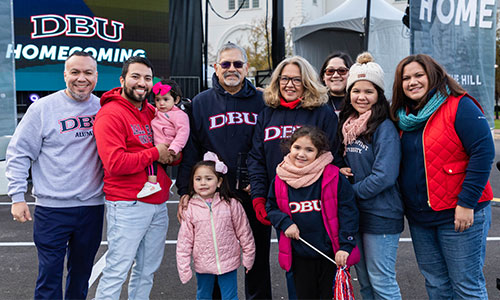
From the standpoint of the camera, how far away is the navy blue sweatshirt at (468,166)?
2.71m

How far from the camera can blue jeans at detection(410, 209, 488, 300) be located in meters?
2.84

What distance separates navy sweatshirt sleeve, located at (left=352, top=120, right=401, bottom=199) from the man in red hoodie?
1.40 metres

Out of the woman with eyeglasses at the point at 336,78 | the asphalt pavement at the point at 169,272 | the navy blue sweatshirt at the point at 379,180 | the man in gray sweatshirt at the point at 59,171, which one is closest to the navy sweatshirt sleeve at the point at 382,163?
the navy blue sweatshirt at the point at 379,180

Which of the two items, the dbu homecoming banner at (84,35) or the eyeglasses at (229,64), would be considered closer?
the eyeglasses at (229,64)

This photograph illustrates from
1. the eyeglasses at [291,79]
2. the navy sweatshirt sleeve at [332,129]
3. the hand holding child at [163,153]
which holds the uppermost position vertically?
the eyeglasses at [291,79]

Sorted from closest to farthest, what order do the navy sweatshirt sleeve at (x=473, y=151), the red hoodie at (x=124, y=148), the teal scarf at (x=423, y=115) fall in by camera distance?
1. the navy sweatshirt sleeve at (x=473, y=151)
2. the teal scarf at (x=423, y=115)
3. the red hoodie at (x=124, y=148)

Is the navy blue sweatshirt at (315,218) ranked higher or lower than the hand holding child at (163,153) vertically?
lower

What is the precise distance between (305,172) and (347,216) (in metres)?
0.38

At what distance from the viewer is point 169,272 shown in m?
4.57

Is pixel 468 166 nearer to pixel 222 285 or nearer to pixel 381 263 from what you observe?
pixel 381 263

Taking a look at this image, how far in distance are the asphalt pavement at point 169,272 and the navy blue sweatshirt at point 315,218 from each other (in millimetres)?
1238

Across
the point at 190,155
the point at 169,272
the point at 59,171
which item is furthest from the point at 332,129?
the point at 169,272

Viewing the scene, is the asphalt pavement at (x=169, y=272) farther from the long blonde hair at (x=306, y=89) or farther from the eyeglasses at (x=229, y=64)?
the eyeglasses at (x=229, y=64)

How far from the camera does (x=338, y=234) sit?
116 inches
